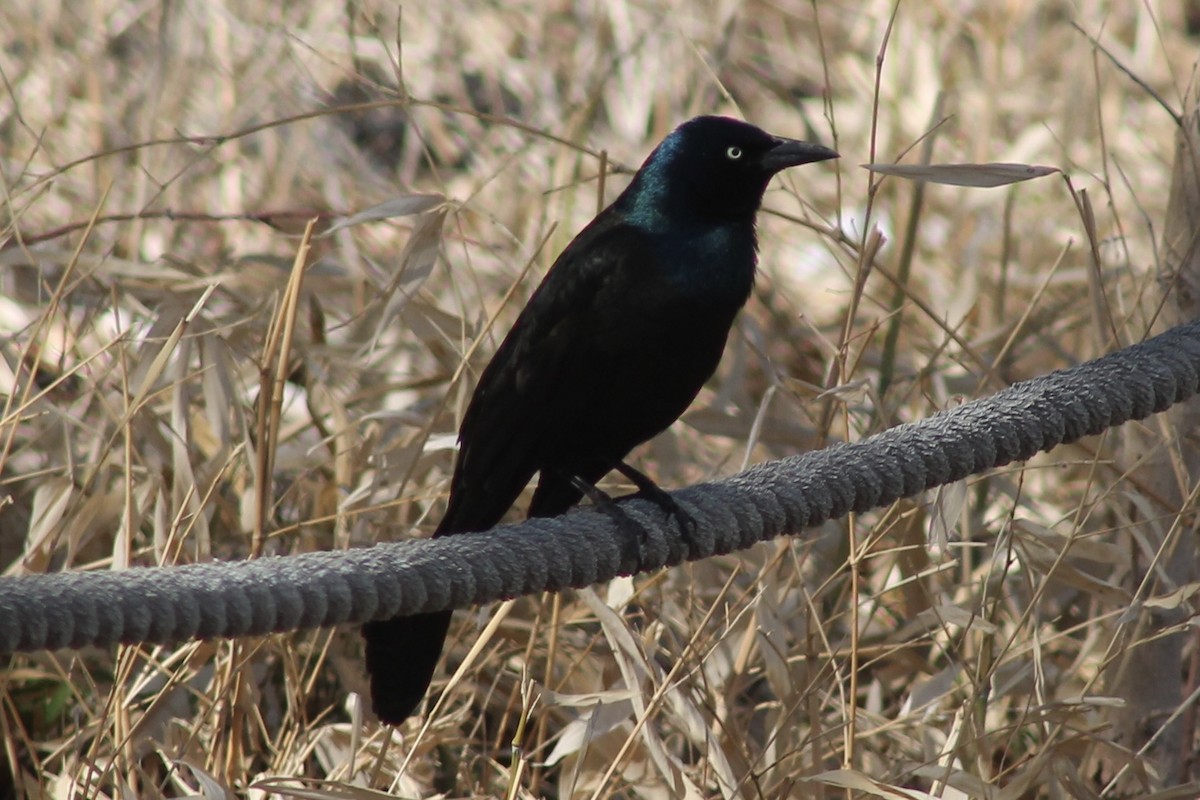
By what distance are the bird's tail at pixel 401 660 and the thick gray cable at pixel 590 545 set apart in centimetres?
34

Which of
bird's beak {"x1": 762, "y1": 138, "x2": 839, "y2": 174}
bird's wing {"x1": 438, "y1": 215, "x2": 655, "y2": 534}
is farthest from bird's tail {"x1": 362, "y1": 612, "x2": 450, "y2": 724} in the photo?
bird's beak {"x1": 762, "y1": 138, "x2": 839, "y2": 174}

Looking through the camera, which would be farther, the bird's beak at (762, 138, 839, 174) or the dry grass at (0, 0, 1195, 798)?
the bird's beak at (762, 138, 839, 174)

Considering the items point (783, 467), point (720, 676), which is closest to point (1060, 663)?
point (720, 676)

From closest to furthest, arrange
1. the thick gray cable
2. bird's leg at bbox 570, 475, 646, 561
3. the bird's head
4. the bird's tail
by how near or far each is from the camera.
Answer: the thick gray cable < bird's leg at bbox 570, 475, 646, 561 < the bird's tail < the bird's head

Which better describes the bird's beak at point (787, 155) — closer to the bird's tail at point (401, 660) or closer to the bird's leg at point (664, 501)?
the bird's leg at point (664, 501)

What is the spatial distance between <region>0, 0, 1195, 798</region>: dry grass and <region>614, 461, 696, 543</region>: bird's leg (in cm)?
13

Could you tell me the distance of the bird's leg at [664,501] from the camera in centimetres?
192

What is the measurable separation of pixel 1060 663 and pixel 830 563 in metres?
0.49

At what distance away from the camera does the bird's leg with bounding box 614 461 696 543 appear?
1925mm

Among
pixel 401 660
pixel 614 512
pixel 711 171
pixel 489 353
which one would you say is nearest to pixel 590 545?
pixel 614 512

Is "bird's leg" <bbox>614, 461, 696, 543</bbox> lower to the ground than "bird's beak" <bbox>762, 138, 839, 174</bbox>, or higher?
lower

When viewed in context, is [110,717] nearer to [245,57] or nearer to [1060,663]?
[1060,663]

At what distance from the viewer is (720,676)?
245cm

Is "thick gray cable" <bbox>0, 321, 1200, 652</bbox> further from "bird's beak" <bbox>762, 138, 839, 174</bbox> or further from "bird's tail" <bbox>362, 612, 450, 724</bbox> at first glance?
"bird's beak" <bbox>762, 138, 839, 174</bbox>
